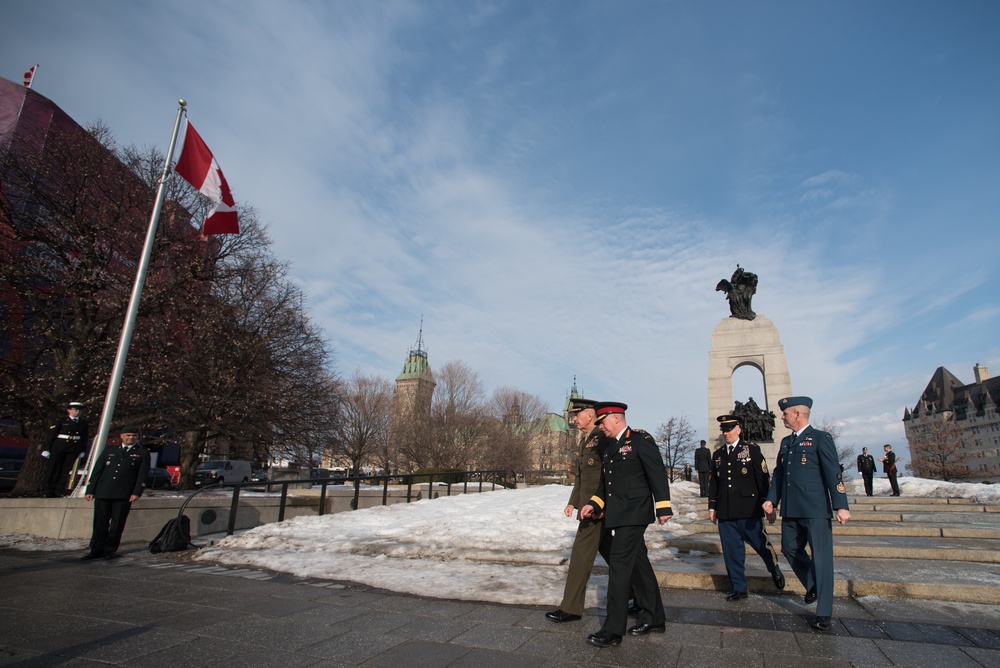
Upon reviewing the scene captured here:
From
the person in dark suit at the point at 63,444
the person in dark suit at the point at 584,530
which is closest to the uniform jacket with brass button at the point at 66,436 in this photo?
the person in dark suit at the point at 63,444

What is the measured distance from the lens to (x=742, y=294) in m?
22.4

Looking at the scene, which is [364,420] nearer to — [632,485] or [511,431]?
[511,431]

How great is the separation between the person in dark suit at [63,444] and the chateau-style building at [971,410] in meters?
98.8

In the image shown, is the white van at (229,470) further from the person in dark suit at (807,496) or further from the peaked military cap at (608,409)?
the person in dark suit at (807,496)

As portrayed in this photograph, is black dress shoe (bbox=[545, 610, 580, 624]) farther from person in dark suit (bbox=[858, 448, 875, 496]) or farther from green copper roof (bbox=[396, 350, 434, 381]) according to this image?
green copper roof (bbox=[396, 350, 434, 381])

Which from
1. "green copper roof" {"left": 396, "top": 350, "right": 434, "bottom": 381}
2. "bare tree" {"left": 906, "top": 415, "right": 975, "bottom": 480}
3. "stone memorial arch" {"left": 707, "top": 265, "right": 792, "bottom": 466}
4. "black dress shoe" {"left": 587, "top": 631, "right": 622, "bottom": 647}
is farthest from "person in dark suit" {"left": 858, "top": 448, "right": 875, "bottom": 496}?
"green copper roof" {"left": 396, "top": 350, "right": 434, "bottom": 381}

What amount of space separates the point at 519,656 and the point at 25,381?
14.6 metres

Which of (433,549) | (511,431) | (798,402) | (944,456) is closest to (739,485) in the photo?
(798,402)

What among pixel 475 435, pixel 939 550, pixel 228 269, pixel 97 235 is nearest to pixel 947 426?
pixel 475 435

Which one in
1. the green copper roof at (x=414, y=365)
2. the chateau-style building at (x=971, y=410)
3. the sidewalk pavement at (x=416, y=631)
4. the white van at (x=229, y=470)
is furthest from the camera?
the green copper roof at (x=414, y=365)

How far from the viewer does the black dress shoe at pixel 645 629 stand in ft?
14.0

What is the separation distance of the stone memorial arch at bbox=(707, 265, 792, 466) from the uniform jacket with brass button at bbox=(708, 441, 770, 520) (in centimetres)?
1532

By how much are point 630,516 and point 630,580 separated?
1.59 ft

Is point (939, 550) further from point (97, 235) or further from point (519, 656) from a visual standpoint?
point (97, 235)
